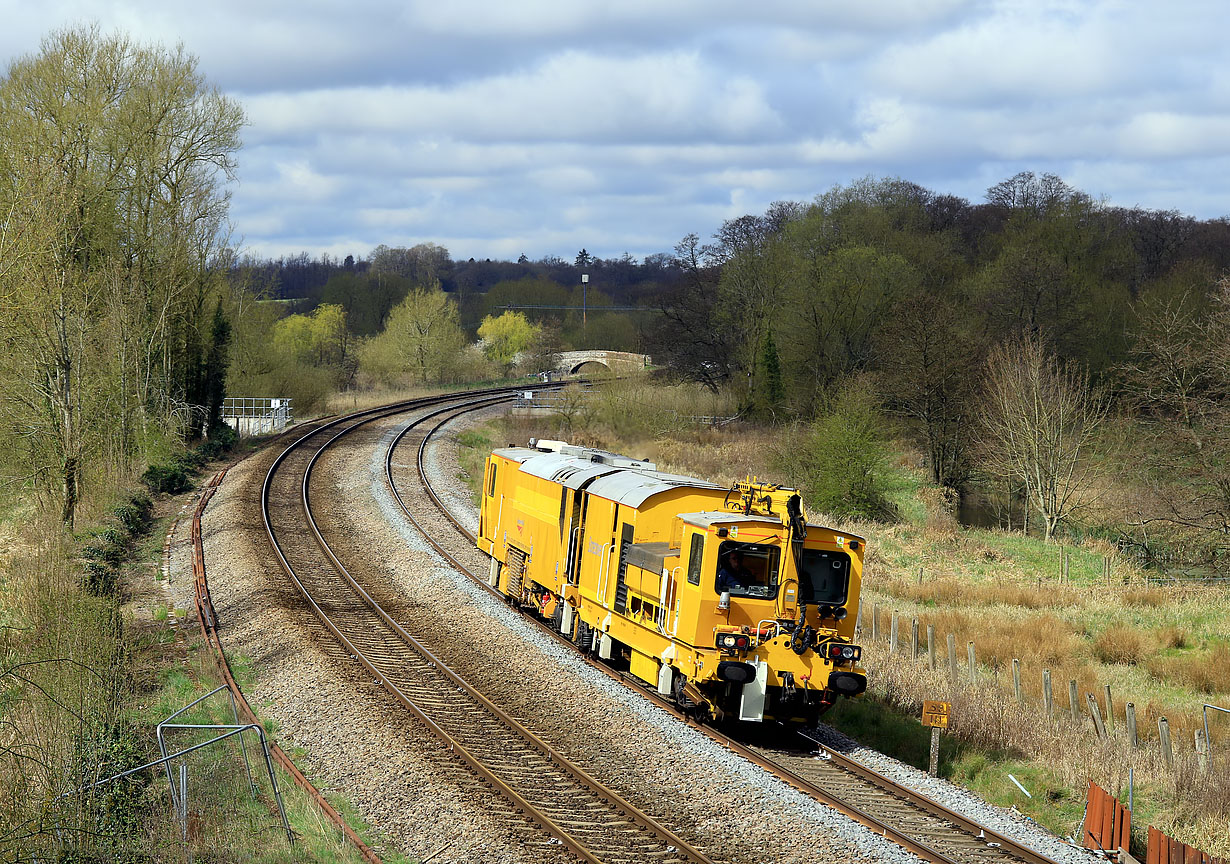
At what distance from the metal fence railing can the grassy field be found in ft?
42.4

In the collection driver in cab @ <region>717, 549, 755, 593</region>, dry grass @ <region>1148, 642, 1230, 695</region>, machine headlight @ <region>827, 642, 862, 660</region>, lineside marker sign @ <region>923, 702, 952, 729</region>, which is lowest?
dry grass @ <region>1148, 642, 1230, 695</region>

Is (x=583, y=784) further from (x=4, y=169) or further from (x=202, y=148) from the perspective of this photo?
(x=202, y=148)

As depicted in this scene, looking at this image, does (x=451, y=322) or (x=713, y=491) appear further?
(x=451, y=322)

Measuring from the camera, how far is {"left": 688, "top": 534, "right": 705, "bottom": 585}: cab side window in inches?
557

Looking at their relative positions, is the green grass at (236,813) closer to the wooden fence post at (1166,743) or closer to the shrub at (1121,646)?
the wooden fence post at (1166,743)

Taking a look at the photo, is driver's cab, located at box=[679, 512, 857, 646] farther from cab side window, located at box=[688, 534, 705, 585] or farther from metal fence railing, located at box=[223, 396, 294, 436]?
metal fence railing, located at box=[223, 396, 294, 436]

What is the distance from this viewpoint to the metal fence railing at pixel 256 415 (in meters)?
51.3

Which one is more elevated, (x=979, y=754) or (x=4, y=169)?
(x=4, y=169)

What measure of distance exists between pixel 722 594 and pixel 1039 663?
37.0 feet

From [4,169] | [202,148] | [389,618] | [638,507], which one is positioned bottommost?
[389,618]

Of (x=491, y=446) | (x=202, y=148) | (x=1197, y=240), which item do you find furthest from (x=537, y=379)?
(x=1197, y=240)

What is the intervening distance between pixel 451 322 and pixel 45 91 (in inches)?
1933

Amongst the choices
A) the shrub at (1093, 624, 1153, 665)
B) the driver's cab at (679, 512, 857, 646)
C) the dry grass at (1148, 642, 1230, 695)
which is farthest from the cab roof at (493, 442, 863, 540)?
the dry grass at (1148, 642, 1230, 695)

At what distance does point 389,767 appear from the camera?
43.8ft
